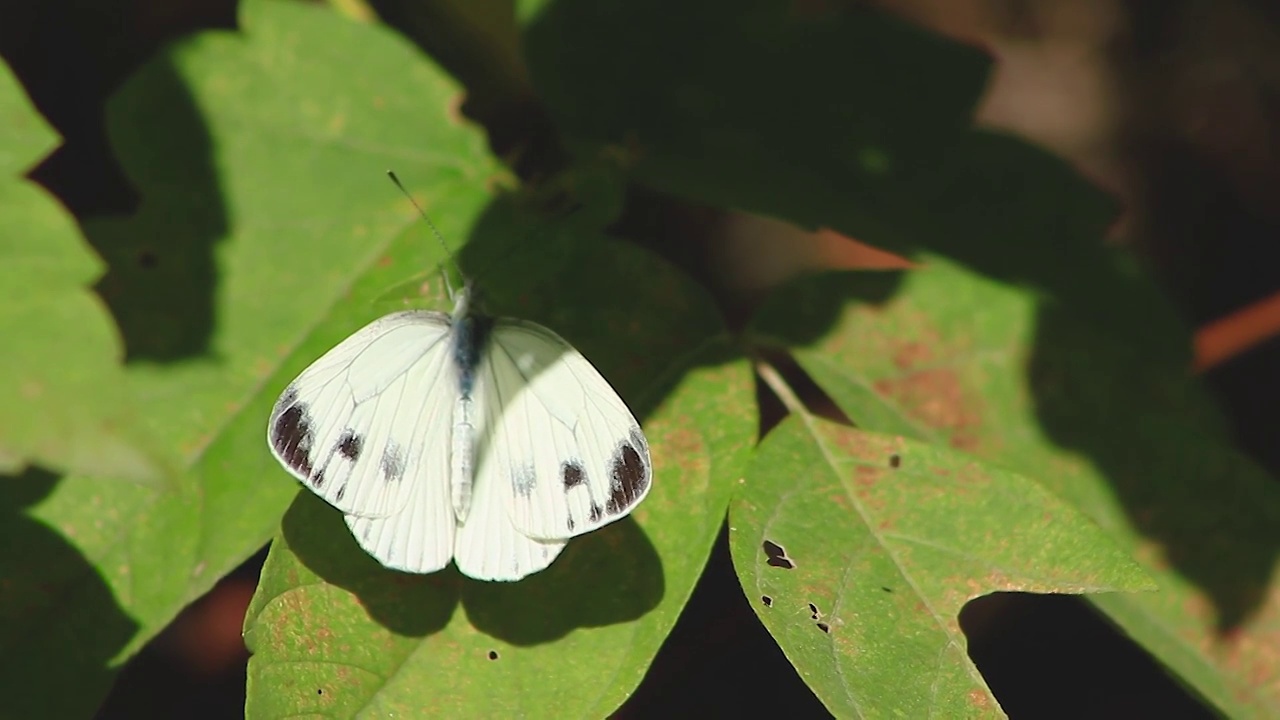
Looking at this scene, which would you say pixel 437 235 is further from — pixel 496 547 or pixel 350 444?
pixel 496 547

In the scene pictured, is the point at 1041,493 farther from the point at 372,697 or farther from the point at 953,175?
the point at 372,697

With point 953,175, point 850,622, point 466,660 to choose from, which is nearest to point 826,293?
point 953,175

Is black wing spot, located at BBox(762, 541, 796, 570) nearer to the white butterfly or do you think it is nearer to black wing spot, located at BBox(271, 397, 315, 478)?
the white butterfly

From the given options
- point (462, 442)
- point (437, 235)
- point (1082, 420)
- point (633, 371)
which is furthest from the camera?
point (1082, 420)

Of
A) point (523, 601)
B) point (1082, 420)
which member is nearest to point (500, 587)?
point (523, 601)

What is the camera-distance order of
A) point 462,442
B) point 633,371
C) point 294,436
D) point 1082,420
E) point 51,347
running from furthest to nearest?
1. point 1082,420
2. point 633,371
3. point 462,442
4. point 294,436
5. point 51,347

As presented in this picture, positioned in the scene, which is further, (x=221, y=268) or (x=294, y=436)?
(x=221, y=268)

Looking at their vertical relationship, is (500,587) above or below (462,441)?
below
